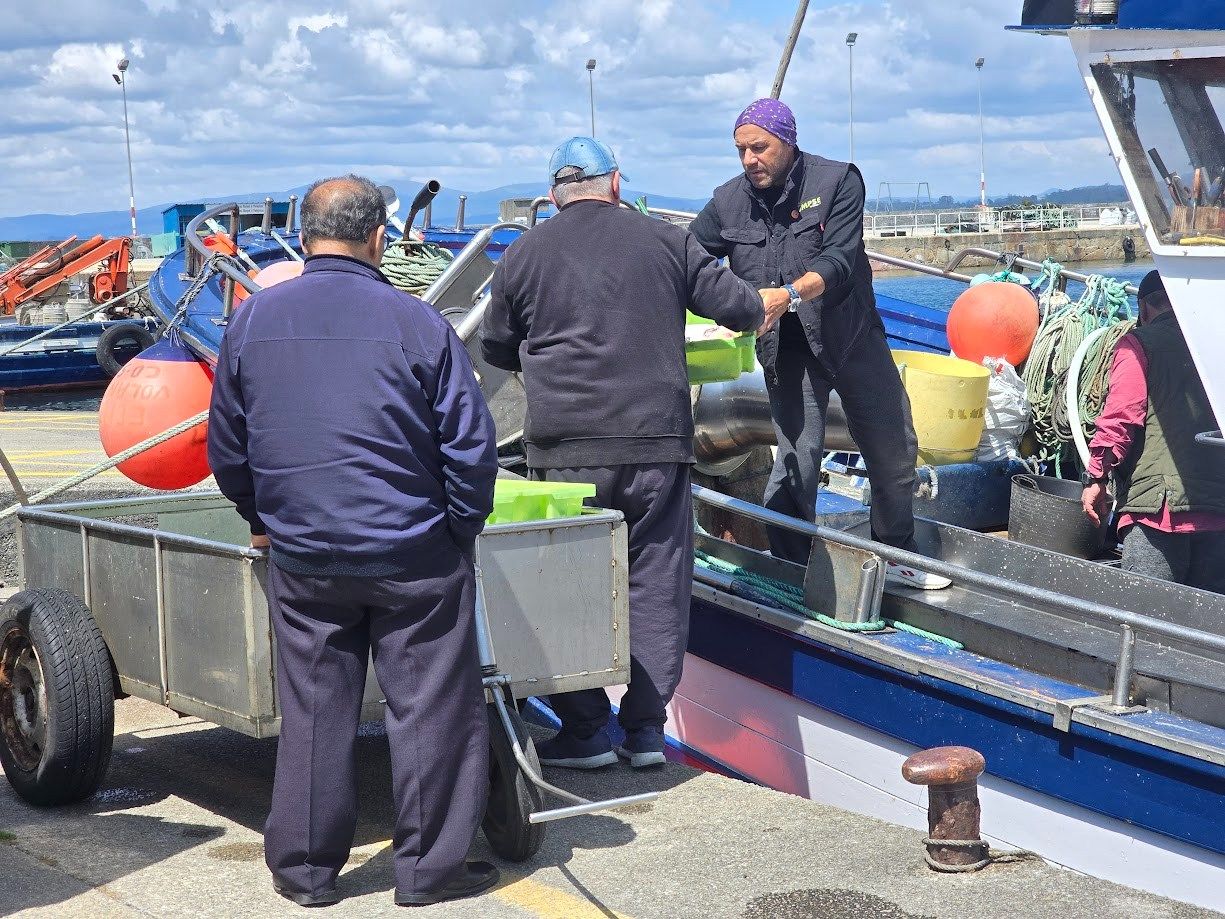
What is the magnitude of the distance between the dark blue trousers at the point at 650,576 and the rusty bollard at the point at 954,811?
1001mm

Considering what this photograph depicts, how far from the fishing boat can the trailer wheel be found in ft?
5.38

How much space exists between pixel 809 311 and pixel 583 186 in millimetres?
936

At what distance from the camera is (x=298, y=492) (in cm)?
309

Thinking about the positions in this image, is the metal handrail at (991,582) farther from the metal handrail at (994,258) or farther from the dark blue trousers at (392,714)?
the metal handrail at (994,258)

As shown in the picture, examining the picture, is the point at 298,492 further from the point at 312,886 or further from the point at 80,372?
the point at 80,372

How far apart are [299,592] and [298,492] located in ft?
0.74

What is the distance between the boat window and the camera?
13.5 ft

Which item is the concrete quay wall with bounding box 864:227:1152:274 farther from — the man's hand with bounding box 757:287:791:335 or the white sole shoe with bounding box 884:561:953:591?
the man's hand with bounding box 757:287:791:335

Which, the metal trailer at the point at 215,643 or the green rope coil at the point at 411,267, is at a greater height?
the green rope coil at the point at 411,267

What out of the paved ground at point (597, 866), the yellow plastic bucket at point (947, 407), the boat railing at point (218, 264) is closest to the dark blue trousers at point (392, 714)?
the paved ground at point (597, 866)

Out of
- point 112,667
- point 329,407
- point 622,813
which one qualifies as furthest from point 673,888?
point 112,667

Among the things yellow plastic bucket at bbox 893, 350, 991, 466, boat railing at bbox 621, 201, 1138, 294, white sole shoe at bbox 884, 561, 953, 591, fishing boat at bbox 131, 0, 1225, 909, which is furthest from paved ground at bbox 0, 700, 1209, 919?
boat railing at bbox 621, 201, 1138, 294

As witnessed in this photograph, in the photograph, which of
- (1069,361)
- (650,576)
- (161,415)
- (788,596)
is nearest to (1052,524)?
(1069,361)

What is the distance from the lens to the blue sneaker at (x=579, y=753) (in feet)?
14.0
